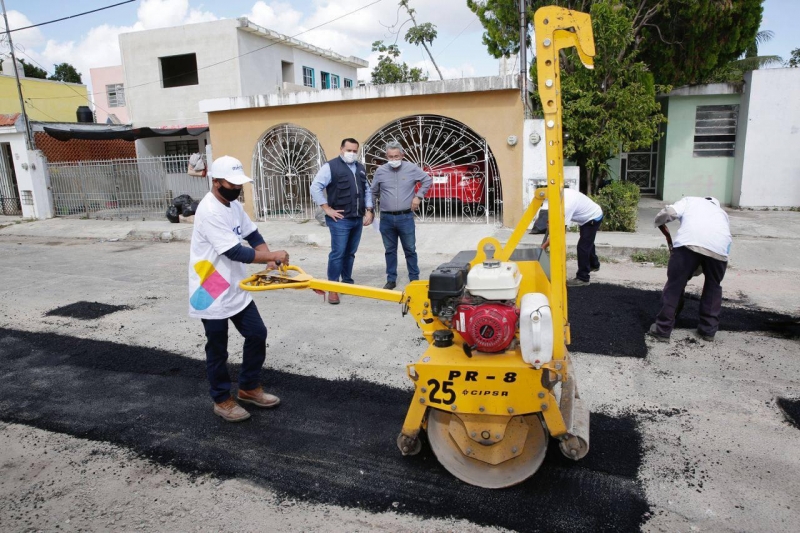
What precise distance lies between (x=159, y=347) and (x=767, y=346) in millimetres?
5350

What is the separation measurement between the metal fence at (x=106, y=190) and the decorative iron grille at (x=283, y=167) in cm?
328

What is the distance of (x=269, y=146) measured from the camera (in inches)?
545

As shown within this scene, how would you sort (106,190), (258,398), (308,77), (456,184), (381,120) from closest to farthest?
(258,398)
(381,120)
(456,184)
(106,190)
(308,77)

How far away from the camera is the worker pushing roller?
261 cm

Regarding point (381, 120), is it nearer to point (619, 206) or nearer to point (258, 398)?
point (619, 206)

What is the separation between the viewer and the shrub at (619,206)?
33.5 ft

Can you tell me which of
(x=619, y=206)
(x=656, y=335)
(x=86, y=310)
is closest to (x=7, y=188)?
(x=86, y=310)

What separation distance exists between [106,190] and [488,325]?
17.1m

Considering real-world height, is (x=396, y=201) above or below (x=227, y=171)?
below

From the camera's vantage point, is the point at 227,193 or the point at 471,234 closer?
the point at 227,193

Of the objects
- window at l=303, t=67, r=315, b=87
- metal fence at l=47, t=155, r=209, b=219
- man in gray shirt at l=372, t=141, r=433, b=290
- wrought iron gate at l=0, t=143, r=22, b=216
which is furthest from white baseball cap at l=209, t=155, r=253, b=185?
window at l=303, t=67, r=315, b=87

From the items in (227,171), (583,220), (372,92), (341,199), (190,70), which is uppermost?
(190,70)

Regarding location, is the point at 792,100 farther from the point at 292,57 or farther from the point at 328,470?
the point at 292,57

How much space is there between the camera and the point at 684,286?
15.9 ft
